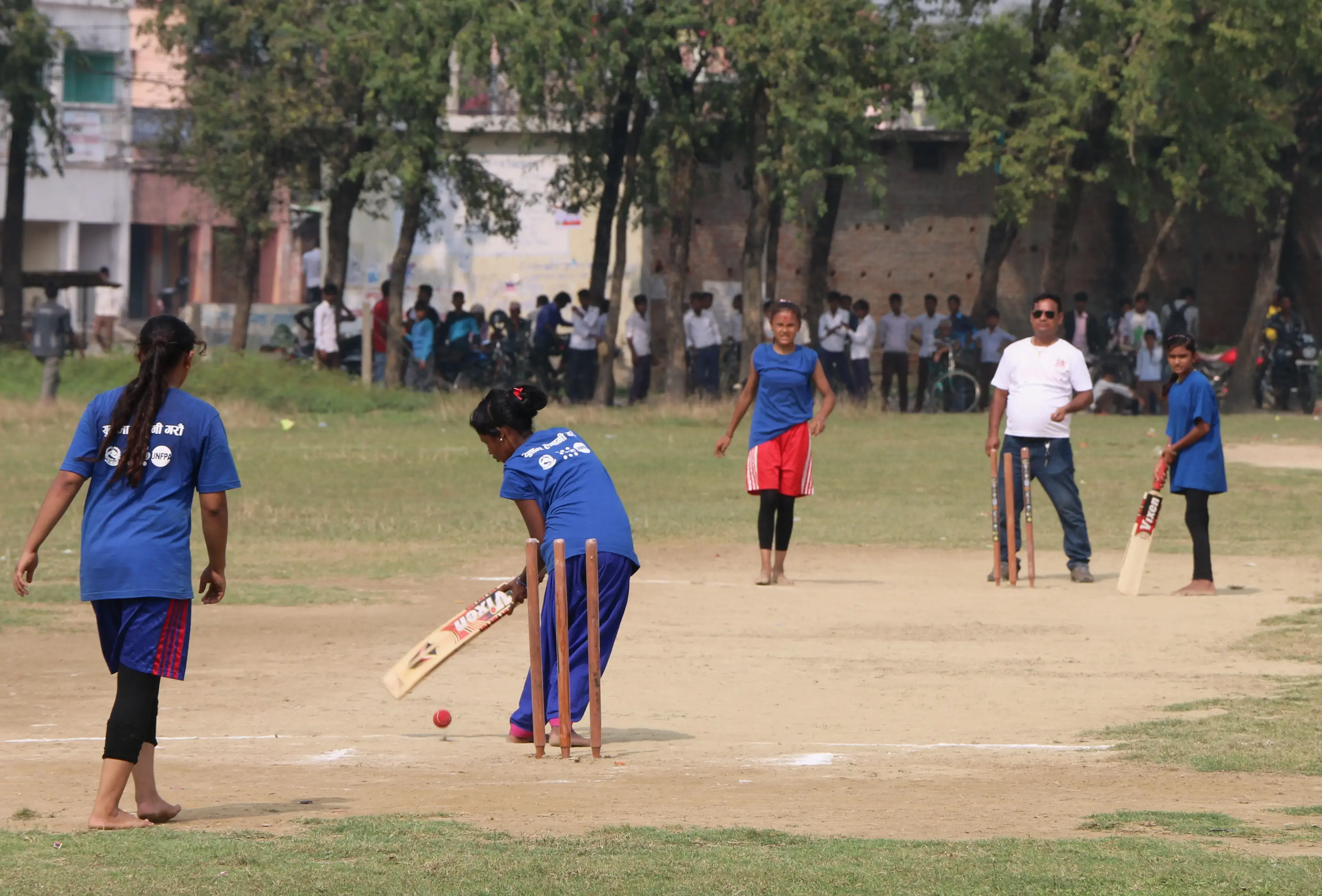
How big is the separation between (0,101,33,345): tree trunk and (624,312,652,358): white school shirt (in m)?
12.0

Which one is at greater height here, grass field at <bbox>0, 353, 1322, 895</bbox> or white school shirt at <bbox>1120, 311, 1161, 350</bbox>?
white school shirt at <bbox>1120, 311, 1161, 350</bbox>

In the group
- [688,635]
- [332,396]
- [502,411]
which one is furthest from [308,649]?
Result: [332,396]

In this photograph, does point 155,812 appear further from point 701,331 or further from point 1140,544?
point 701,331

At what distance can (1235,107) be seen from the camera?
3181 centimetres

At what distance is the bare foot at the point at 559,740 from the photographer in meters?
8.35

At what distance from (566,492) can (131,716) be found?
229 cm

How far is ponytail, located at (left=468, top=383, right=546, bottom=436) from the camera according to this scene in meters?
8.38

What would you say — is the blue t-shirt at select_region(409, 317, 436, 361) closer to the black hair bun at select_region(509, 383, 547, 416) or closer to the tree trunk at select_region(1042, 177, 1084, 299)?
the tree trunk at select_region(1042, 177, 1084, 299)

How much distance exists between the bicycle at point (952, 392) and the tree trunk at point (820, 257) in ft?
9.31

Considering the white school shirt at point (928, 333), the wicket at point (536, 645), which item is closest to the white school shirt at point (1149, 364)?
the white school shirt at point (928, 333)

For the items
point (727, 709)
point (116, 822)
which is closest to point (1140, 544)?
point (727, 709)

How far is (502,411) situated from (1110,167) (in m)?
27.8

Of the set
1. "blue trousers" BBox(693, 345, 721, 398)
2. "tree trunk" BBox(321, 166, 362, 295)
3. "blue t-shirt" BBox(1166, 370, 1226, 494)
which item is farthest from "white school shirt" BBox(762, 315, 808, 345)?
"blue t-shirt" BBox(1166, 370, 1226, 494)

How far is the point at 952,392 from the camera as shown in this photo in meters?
33.7
